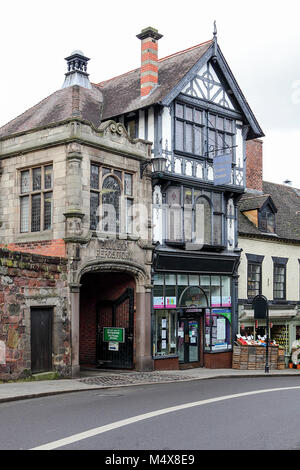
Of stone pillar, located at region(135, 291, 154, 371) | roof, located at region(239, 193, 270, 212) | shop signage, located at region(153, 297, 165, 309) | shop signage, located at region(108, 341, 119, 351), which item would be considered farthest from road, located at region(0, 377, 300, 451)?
roof, located at region(239, 193, 270, 212)

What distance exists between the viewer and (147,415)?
35.3 feet

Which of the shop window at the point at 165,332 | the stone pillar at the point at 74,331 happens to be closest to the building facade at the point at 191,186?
the shop window at the point at 165,332

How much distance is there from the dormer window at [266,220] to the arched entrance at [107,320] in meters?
8.81

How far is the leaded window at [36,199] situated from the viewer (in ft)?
61.9

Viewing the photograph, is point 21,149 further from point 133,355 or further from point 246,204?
point 246,204

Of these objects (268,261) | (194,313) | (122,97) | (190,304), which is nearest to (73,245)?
(190,304)

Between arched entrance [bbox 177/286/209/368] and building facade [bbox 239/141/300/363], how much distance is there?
2.62 metres

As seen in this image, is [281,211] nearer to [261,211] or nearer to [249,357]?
[261,211]

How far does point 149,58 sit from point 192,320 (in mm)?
10103

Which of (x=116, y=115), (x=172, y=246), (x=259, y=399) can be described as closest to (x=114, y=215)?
(x=172, y=246)

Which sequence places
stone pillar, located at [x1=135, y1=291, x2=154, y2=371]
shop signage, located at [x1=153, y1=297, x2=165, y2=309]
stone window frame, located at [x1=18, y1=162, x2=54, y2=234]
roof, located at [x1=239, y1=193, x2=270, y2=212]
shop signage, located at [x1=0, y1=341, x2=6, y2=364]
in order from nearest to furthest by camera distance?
1. shop signage, located at [x1=0, y1=341, x2=6, y2=364]
2. stone window frame, located at [x1=18, y1=162, x2=54, y2=234]
3. stone pillar, located at [x1=135, y1=291, x2=154, y2=371]
4. shop signage, located at [x1=153, y1=297, x2=165, y2=309]
5. roof, located at [x1=239, y1=193, x2=270, y2=212]

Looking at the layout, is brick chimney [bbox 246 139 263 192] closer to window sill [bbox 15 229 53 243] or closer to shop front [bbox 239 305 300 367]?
shop front [bbox 239 305 300 367]

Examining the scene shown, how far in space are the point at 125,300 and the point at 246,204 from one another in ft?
30.4

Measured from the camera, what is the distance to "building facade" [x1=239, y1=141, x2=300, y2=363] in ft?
84.4
